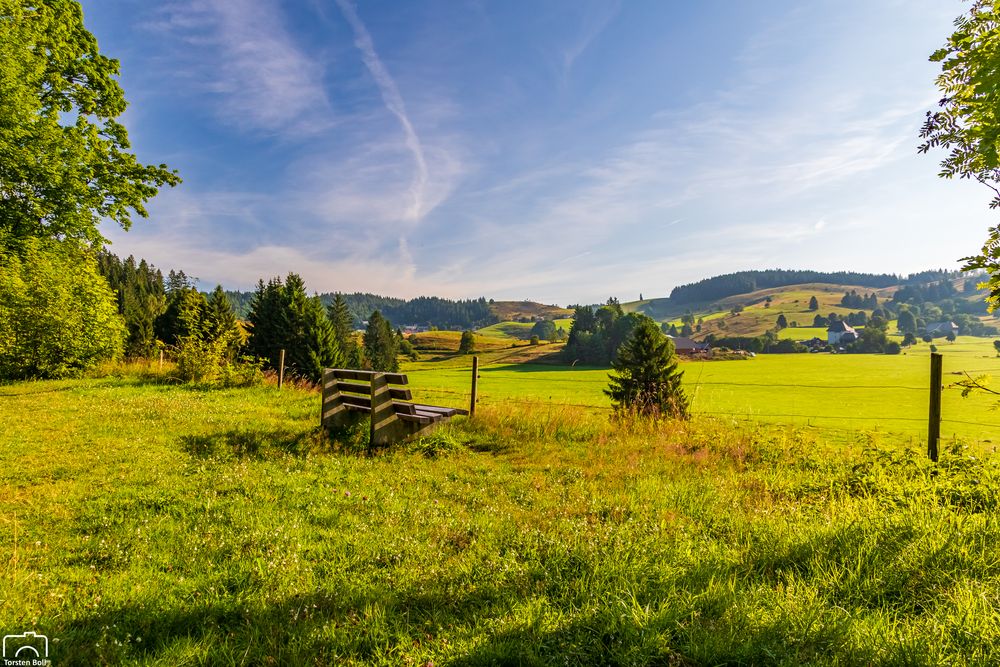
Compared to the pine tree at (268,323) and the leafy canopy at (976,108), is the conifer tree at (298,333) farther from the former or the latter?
the leafy canopy at (976,108)

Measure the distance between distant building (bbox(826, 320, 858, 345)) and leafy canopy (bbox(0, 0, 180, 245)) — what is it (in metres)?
165

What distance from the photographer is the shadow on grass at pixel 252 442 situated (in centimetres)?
740

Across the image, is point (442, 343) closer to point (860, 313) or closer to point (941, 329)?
point (941, 329)

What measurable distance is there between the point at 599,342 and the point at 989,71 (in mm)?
96719

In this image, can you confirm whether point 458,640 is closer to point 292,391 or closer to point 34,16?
point 292,391

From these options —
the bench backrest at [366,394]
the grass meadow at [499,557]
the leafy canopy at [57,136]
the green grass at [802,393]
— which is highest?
the leafy canopy at [57,136]

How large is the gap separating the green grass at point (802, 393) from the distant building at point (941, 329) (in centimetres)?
3925

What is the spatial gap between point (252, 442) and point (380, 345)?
71.6 meters

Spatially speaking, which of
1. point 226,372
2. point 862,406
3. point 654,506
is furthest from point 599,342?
point 654,506

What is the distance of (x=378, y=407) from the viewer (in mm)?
7973

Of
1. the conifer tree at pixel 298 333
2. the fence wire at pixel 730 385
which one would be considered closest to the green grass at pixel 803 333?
the fence wire at pixel 730 385

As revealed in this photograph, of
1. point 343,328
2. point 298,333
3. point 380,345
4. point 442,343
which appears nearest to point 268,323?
point 298,333

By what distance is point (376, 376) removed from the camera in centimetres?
797

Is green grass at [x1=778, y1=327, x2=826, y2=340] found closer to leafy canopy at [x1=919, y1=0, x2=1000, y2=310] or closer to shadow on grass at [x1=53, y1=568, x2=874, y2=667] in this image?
leafy canopy at [x1=919, y1=0, x2=1000, y2=310]
